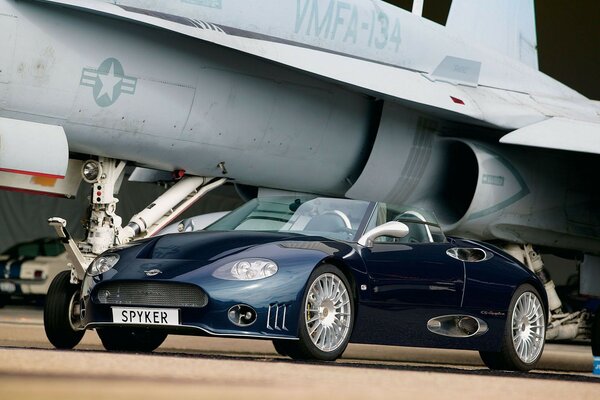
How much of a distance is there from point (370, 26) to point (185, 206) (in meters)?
2.76

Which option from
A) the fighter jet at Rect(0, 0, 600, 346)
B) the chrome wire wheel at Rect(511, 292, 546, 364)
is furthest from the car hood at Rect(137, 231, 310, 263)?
the chrome wire wheel at Rect(511, 292, 546, 364)

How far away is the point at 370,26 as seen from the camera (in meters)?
12.3

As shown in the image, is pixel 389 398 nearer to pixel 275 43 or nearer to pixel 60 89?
pixel 60 89

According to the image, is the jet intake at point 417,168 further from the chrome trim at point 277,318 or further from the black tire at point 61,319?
the chrome trim at point 277,318

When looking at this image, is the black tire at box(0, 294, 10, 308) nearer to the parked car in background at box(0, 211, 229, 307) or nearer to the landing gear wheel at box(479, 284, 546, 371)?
the parked car in background at box(0, 211, 229, 307)

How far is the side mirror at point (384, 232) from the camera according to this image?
8156 millimetres

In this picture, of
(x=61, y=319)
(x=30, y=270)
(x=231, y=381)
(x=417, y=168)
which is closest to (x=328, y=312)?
(x=231, y=381)

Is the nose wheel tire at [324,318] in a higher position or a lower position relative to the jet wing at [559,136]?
lower

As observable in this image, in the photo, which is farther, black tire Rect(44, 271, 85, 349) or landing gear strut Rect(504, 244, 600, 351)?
landing gear strut Rect(504, 244, 600, 351)

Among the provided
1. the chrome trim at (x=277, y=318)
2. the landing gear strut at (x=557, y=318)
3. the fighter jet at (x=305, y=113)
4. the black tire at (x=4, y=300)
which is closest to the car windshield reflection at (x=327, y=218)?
the chrome trim at (x=277, y=318)

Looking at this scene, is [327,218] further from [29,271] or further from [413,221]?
[29,271]

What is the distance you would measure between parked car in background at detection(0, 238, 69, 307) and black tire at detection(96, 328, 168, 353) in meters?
12.9

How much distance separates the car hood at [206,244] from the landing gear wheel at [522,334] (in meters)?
1.79

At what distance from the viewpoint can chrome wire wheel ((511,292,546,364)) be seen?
354 inches
